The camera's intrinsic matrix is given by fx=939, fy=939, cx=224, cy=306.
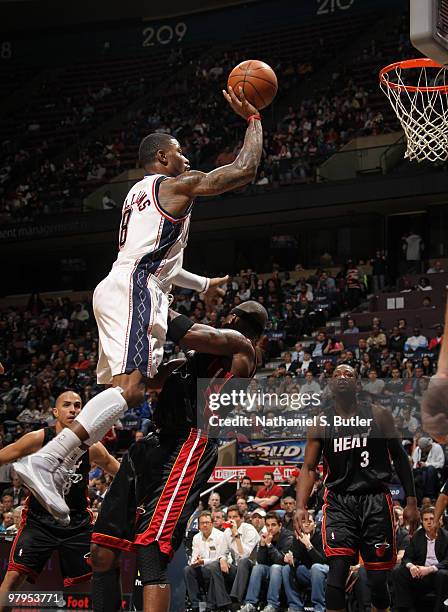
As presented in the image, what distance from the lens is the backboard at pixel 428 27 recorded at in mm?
6215

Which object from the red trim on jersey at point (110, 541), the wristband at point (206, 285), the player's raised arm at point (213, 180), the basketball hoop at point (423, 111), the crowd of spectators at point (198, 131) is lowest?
the red trim on jersey at point (110, 541)

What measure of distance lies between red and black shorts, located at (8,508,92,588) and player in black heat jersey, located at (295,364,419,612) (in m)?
1.59

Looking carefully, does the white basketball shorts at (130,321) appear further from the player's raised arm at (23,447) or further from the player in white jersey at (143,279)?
the player's raised arm at (23,447)

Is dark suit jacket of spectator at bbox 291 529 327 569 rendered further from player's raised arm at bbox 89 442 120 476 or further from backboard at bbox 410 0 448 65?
backboard at bbox 410 0 448 65

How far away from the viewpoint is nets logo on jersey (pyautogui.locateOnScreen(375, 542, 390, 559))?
262 inches

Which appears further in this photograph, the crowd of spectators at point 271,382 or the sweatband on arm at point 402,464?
the crowd of spectators at point 271,382

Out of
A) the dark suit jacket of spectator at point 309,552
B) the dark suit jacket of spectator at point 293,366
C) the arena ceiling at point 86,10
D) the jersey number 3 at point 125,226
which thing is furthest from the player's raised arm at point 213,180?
the arena ceiling at point 86,10

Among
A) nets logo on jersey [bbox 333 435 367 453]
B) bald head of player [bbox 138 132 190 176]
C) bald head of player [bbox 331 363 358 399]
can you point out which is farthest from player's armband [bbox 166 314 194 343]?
nets logo on jersey [bbox 333 435 367 453]

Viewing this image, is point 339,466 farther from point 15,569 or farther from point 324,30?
point 324,30

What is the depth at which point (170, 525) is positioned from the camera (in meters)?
4.87

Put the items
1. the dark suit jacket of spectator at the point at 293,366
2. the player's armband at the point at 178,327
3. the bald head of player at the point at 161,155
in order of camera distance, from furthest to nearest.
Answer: the dark suit jacket of spectator at the point at 293,366, the bald head of player at the point at 161,155, the player's armband at the point at 178,327

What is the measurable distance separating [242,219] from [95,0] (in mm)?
11587

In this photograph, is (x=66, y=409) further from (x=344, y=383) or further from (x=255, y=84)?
(x=255, y=84)

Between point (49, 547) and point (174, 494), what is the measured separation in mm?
2240
